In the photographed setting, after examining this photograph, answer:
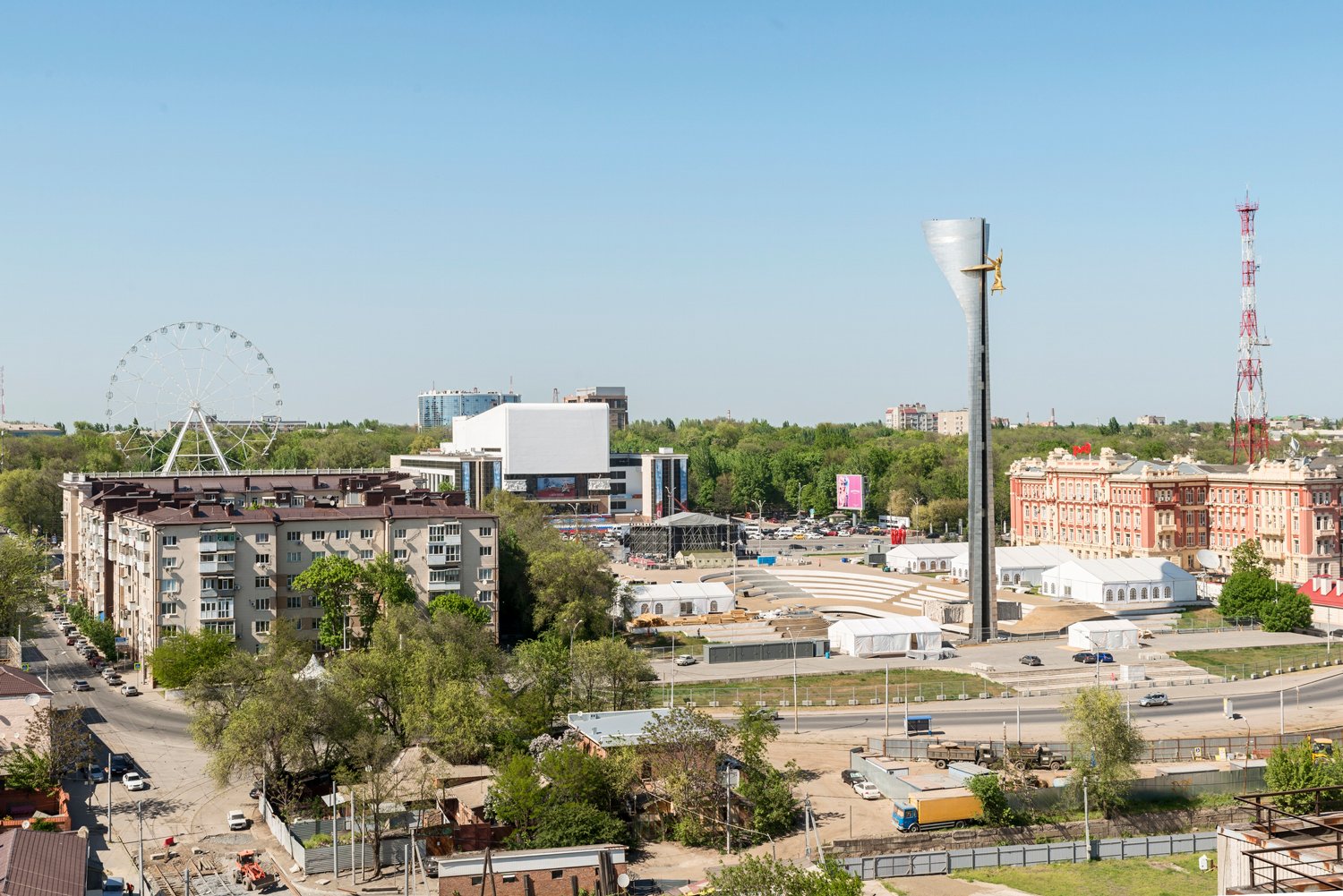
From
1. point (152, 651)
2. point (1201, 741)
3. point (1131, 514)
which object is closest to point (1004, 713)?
point (1201, 741)

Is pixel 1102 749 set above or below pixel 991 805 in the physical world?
above

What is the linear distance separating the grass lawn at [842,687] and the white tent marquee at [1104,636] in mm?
10989

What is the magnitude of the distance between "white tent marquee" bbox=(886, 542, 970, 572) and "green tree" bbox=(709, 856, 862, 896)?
78681mm

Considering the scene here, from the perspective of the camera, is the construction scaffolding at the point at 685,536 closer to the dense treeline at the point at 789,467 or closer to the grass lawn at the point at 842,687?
the dense treeline at the point at 789,467

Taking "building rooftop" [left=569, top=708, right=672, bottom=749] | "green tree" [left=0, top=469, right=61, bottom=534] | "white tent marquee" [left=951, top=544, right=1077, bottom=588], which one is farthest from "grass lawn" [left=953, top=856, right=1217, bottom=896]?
"green tree" [left=0, top=469, right=61, bottom=534]

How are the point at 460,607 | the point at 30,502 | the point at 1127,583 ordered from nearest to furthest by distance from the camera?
1. the point at 460,607
2. the point at 1127,583
3. the point at 30,502

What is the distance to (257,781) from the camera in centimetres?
4725

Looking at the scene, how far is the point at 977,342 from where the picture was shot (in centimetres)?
7588

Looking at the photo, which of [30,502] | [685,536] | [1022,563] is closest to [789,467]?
[685,536]

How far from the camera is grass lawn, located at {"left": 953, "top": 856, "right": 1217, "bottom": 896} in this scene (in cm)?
3875

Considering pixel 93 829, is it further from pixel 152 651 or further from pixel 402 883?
pixel 152 651

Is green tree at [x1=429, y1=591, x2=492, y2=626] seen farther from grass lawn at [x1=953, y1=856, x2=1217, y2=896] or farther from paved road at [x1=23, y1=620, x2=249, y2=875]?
grass lawn at [x1=953, y1=856, x2=1217, y2=896]

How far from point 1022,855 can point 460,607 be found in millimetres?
39453

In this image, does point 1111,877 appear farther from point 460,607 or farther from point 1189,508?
point 1189,508
